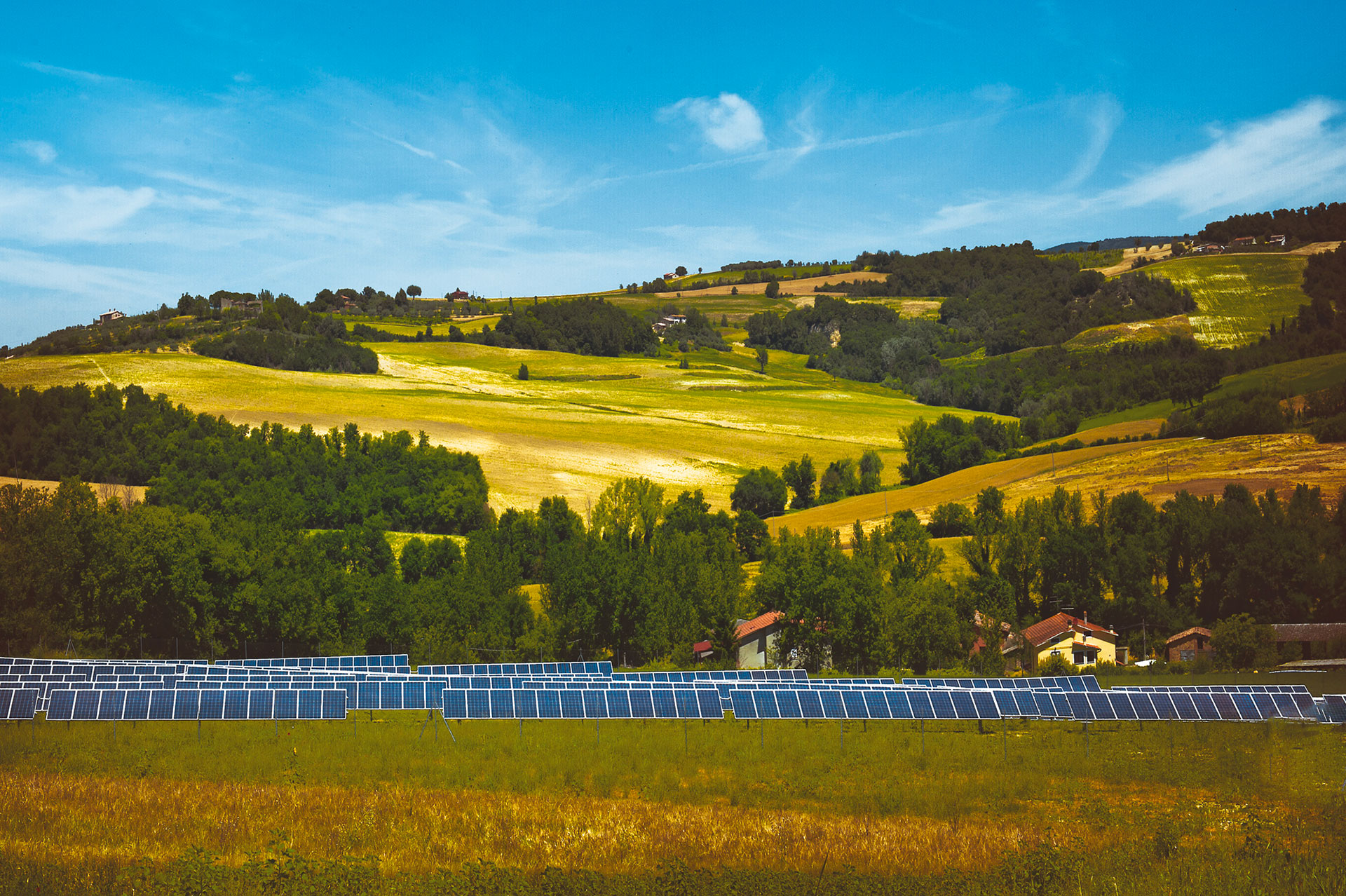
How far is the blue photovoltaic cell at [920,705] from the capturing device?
3634 cm

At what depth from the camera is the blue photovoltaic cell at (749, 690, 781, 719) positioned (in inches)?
1428

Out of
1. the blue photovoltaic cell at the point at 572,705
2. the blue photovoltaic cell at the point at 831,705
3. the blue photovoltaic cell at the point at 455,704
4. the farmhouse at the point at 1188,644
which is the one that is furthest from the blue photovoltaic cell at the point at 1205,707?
the farmhouse at the point at 1188,644

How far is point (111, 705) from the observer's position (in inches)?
1382

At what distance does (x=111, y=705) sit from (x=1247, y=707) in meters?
42.5

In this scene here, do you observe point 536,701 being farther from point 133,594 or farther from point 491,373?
point 491,373

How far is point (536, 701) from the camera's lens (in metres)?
36.4

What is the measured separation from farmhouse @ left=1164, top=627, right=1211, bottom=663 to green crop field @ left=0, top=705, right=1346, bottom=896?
39.7 metres

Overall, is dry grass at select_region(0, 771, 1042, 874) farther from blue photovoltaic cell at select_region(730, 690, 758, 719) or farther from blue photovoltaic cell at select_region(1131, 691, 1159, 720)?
blue photovoltaic cell at select_region(1131, 691, 1159, 720)

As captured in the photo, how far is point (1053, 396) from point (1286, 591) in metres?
86.2

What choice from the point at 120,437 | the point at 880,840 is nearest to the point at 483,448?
the point at 120,437

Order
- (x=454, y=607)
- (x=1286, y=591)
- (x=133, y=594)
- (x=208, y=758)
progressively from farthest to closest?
(x=1286, y=591) < (x=454, y=607) < (x=133, y=594) < (x=208, y=758)

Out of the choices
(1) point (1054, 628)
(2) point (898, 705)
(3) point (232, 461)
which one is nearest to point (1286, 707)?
(2) point (898, 705)

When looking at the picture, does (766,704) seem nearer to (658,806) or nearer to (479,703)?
(479,703)

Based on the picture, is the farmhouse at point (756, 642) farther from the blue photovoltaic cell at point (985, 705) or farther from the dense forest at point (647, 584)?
the blue photovoltaic cell at point (985, 705)
